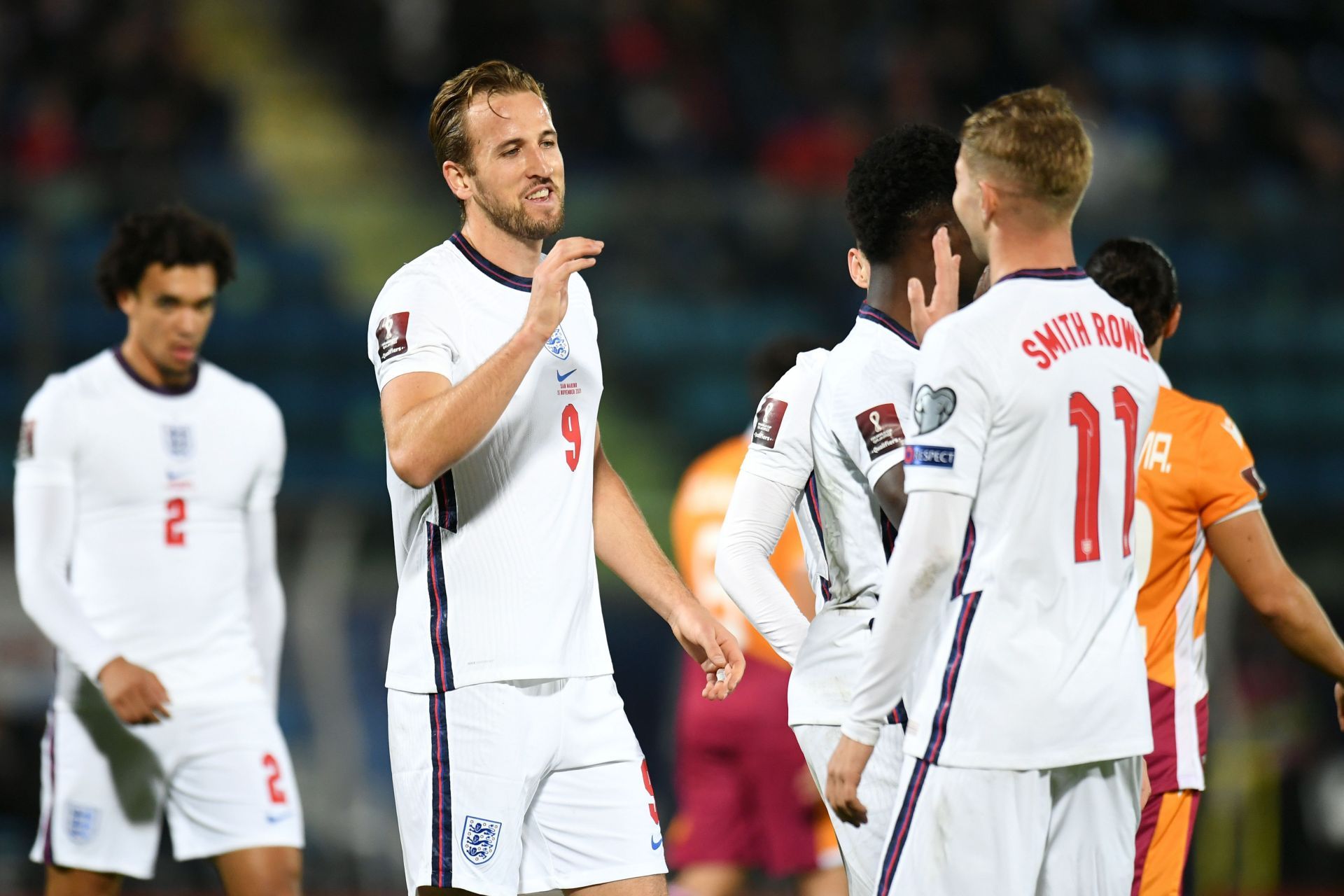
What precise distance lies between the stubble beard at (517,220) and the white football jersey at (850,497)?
70 cm

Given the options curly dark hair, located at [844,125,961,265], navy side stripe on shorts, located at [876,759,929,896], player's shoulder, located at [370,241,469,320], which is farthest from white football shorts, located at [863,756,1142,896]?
player's shoulder, located at [370,241,469,320]

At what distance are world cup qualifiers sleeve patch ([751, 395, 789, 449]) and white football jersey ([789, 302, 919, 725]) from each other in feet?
0.24

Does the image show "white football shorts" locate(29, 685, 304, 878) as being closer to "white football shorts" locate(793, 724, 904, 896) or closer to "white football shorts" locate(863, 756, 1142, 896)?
"white football shorts" locate(793, 724, 904, 896)

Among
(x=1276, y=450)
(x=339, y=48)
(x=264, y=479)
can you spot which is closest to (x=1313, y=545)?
(x=1276, y=450)

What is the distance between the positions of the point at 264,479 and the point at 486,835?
2.35 meters

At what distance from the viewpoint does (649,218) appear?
9.24m

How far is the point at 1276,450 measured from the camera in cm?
938

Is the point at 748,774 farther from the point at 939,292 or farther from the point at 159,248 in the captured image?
the point at 939,292

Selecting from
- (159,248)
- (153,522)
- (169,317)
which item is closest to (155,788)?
(153,522)

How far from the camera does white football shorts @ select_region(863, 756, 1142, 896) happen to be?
10.0 feet

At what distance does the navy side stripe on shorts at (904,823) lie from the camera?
313 cm

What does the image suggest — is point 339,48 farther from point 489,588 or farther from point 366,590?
point 489,588

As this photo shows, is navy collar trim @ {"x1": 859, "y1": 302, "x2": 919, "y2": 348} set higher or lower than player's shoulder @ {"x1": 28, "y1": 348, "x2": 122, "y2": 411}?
lower

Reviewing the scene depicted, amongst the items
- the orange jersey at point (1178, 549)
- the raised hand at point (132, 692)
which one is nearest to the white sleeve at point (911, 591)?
the orange jersey at point (1178, 549)
